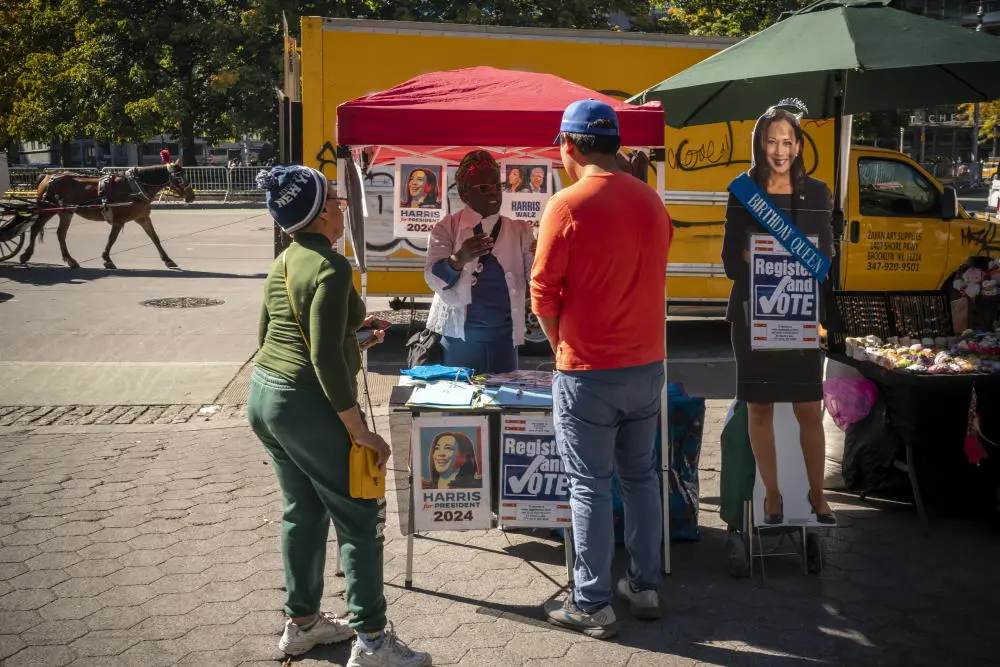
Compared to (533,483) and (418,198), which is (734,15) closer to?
(418,198)

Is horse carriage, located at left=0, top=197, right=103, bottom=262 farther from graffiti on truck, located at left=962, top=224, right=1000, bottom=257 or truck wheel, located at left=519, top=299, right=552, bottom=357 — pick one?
graffiti on truck, located at left=962, top=224, right=1000, bottom=257

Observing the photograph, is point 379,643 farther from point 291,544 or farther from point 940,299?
point 940,299

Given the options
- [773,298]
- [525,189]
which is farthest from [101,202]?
[773,298]

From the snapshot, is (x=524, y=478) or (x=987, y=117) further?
(x=987, y=117)

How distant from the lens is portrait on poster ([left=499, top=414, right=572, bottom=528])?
4469 millimetres

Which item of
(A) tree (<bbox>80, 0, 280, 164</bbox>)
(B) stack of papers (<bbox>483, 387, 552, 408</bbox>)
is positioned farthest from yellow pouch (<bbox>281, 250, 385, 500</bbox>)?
(A) tree (<bbox>80, 0, 280, 164</bbox>)

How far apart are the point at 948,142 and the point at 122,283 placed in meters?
68.3

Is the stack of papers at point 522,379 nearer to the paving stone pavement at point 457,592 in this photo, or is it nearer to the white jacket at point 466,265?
the white jacket at point 466,265

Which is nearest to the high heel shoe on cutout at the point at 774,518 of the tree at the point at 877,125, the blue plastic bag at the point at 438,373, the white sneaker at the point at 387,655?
the blue plastic bag at the point at 438,373

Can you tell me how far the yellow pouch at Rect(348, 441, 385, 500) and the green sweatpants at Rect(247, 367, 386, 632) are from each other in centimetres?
6

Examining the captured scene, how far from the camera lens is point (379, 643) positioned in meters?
3.60

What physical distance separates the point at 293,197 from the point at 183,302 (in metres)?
9.90

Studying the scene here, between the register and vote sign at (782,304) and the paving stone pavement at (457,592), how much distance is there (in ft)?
3.71

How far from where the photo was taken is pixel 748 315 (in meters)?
4.64
